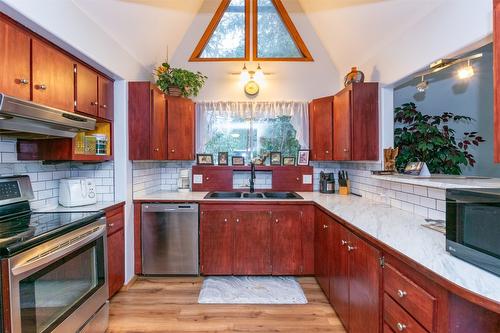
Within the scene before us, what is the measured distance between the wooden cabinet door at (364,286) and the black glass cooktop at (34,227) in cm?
186

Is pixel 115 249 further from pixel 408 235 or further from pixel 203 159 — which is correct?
pixel 408 235

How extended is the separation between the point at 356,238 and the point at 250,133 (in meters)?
2.21

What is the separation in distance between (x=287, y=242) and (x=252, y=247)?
0.39 metres

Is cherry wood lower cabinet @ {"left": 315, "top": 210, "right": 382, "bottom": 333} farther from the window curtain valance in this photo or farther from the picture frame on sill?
the window curtain valance

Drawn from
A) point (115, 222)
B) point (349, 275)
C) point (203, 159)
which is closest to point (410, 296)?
point (349, 275)

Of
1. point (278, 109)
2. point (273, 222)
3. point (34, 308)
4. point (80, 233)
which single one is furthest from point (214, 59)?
point (34, 308)

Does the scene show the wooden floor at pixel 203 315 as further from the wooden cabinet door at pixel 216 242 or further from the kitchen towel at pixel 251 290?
the wooden cabinet door at pixel 216 242

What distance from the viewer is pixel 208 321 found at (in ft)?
7.22

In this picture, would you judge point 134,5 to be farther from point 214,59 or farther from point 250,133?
point 250,133

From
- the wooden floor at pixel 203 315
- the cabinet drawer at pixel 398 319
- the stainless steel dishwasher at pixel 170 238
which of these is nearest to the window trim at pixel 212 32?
the stainless steel dishwasher at pixel 170 238

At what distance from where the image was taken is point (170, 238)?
286cm

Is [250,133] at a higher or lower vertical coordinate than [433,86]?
lower

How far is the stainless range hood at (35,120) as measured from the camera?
1.41 meters

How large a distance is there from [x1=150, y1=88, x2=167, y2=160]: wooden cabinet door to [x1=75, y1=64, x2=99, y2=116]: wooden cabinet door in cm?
57
